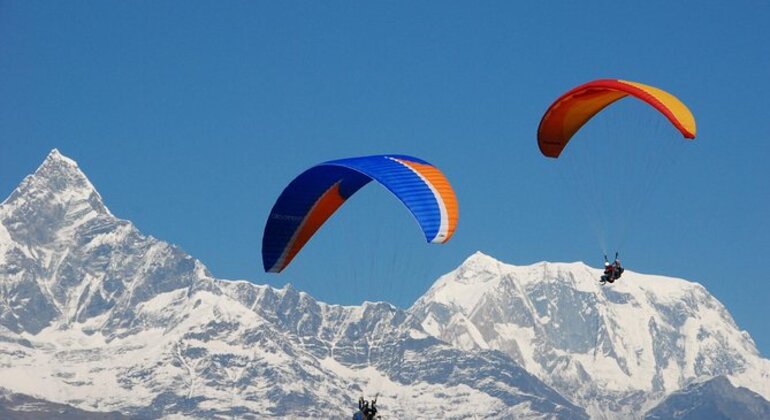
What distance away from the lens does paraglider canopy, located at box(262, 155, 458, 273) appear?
75.3m

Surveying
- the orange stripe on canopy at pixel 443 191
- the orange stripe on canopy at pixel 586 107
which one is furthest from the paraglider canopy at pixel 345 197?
the orange stripe on canopy at pixel 586 107

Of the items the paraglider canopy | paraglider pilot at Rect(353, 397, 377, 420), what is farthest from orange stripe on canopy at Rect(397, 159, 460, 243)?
paraglider pilot at Rect(353, 397, 377, 420)

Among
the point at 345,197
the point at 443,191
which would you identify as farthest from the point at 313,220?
the point at 443,191

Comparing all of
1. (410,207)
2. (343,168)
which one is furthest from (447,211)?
(343,168)

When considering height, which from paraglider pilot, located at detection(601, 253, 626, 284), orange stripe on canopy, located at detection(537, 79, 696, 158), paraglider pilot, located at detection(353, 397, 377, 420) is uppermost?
orange stripe on canopy, located at detection(537, 79, 696, 158)

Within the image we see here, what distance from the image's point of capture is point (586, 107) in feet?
274

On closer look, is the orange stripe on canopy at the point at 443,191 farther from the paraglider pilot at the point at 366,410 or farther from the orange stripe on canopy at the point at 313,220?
the paraglider pilot at the point at 366,410

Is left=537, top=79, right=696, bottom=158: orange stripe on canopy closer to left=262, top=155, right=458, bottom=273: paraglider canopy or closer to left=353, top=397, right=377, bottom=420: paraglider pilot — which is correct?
left=262, top=155, right=458, bottom=273: paraglider canopy

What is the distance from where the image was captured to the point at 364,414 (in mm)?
72750

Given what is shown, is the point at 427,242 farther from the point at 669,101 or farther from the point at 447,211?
the point at 669,101

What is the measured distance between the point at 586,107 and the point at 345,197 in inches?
490

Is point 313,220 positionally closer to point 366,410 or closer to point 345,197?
point 345,197

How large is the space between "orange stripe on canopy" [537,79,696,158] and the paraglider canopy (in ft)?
22.1

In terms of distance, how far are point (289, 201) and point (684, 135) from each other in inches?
804
